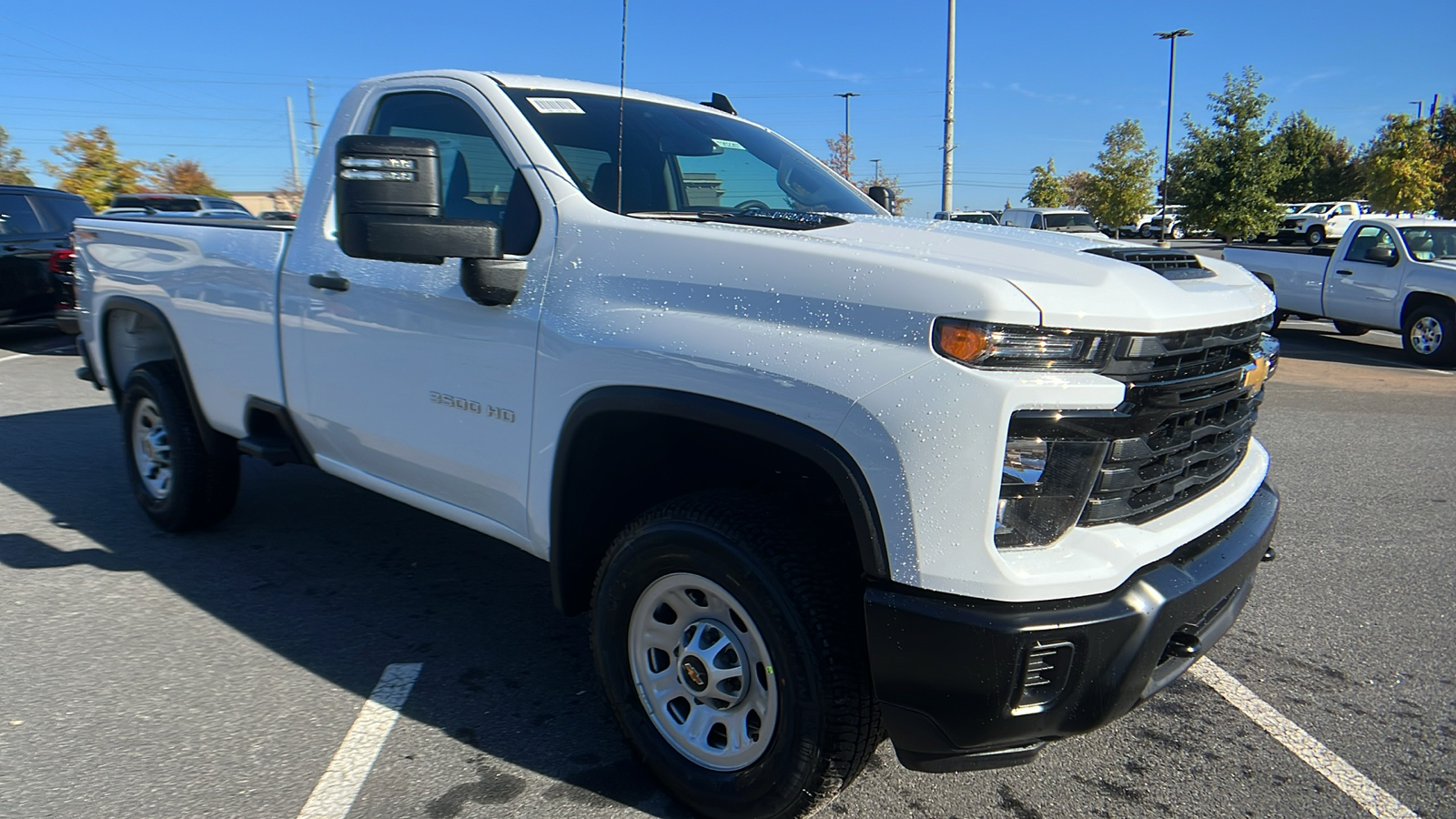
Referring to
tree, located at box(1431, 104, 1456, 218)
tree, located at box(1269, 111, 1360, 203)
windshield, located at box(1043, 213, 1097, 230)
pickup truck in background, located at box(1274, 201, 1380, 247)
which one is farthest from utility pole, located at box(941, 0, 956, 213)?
tree, located at box(1269, 111, 1360, 203)

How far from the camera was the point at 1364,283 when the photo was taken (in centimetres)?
1259

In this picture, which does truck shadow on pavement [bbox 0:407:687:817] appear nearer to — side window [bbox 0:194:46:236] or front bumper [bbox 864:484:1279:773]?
front bumper [bbox 864:484:1279:773]

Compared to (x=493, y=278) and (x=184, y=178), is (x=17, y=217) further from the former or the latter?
(x=184, y=178)

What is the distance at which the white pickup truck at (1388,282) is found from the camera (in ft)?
38.4

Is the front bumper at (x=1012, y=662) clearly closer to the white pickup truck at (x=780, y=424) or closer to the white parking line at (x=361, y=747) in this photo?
the white pickup truck at (x=780, y=424)

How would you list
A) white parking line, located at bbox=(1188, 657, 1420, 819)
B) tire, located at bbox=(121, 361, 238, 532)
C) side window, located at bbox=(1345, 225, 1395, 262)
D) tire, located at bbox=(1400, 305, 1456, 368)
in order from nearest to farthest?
1. white parking line, located at bbox=(1188, 657, 1420, 819)
2. tire, located at bbox=(121, 361, 238, 532)
3. tire, located at bbox=(1400, 305, 1456, 368)
4. side window, located at bbox=(1345, 225, 1395, 262)

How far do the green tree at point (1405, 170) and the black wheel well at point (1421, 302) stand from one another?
26402 mm

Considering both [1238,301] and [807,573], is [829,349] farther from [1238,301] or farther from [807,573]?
[1238,301]

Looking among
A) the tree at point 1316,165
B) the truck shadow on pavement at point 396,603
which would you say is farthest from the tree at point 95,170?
the tree at point 1316,165

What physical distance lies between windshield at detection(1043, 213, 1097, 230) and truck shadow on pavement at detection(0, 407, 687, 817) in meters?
22.7

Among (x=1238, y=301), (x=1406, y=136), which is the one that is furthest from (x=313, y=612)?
(x=1406, y=136)

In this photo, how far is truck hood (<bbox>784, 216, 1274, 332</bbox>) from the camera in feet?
6.89

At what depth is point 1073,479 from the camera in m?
2.10

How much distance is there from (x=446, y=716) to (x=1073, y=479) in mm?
2108
